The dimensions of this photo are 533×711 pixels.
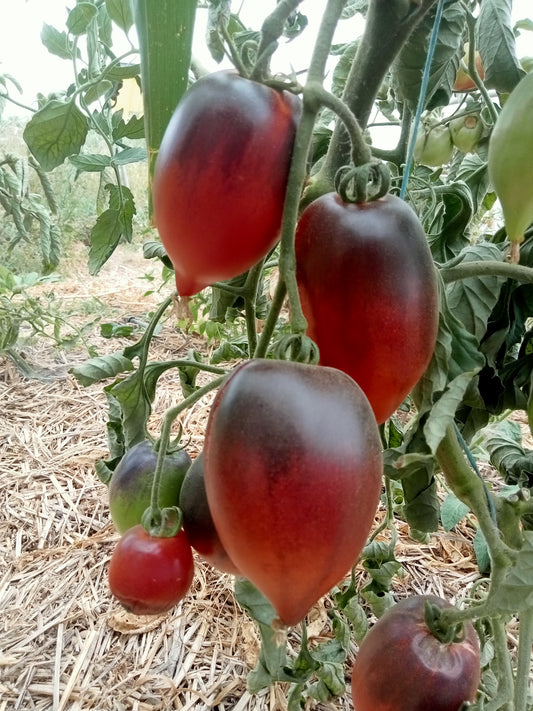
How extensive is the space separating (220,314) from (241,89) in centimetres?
36

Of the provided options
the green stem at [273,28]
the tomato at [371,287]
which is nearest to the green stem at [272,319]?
the tomato at [371,287]

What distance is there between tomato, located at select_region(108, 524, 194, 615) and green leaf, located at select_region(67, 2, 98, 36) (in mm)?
552

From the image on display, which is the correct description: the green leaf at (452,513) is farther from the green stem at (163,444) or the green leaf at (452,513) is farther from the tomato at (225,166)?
the tomato at (225,166)

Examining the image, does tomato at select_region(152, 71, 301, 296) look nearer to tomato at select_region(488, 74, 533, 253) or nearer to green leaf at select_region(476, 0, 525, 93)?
tomato at select_region(488, 74, 533, 253)

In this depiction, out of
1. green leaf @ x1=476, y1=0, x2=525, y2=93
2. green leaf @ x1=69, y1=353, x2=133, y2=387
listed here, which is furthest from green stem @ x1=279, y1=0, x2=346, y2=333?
green leaf @ x1=69, y1=353, x2=133, y2=387

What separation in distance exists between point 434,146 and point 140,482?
1.96 feet

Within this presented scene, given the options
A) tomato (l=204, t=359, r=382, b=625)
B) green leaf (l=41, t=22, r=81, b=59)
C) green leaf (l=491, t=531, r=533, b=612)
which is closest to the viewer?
tomato (l=204, t=359, r=382, b=625)

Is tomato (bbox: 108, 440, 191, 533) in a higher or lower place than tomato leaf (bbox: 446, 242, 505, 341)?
Answer: lower

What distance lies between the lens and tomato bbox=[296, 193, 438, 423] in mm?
295

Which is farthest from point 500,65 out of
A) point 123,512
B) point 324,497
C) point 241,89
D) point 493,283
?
point 123,512

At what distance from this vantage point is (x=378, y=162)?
0.99ft

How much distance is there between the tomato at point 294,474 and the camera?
9.9 inches

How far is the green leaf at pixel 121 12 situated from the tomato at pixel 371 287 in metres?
0.45

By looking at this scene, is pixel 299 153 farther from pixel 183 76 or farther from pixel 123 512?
pixel 123 512
